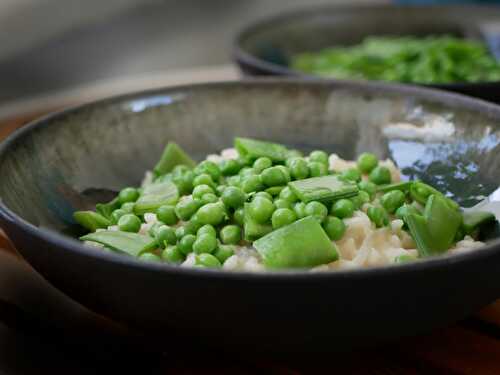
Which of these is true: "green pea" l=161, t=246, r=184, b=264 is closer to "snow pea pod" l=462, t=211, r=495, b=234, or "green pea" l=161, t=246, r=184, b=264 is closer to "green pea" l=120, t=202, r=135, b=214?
"green pea" l=120, t=202, r=135, b=214

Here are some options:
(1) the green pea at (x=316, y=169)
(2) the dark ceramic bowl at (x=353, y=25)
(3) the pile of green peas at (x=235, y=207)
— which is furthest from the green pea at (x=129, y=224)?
(2) the dark ceramic bowl at (x=353, y=25)

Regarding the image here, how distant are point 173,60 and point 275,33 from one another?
3663 millimetres

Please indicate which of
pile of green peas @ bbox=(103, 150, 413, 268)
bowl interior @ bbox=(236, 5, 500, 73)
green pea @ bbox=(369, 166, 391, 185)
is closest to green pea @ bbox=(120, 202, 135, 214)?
pile of green peas @ bbox=(103, 150, 413, 268)

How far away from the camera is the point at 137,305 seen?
1.29 m

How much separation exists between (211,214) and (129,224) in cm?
21

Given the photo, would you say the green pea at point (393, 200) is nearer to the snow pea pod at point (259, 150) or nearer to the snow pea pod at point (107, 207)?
the snow pea pod at point (259, 150)

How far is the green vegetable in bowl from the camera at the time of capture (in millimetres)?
2834

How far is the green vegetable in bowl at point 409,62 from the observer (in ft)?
9.30

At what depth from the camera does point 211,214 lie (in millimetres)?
1630

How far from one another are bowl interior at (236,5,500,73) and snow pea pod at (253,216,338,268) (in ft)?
6.54

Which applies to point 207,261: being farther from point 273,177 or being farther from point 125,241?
point 273,177

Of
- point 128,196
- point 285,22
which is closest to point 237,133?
point 128,196

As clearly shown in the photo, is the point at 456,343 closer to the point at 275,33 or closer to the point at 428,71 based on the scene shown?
the point at 428,71

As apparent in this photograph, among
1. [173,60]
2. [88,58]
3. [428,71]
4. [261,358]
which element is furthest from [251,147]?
[173,60]
